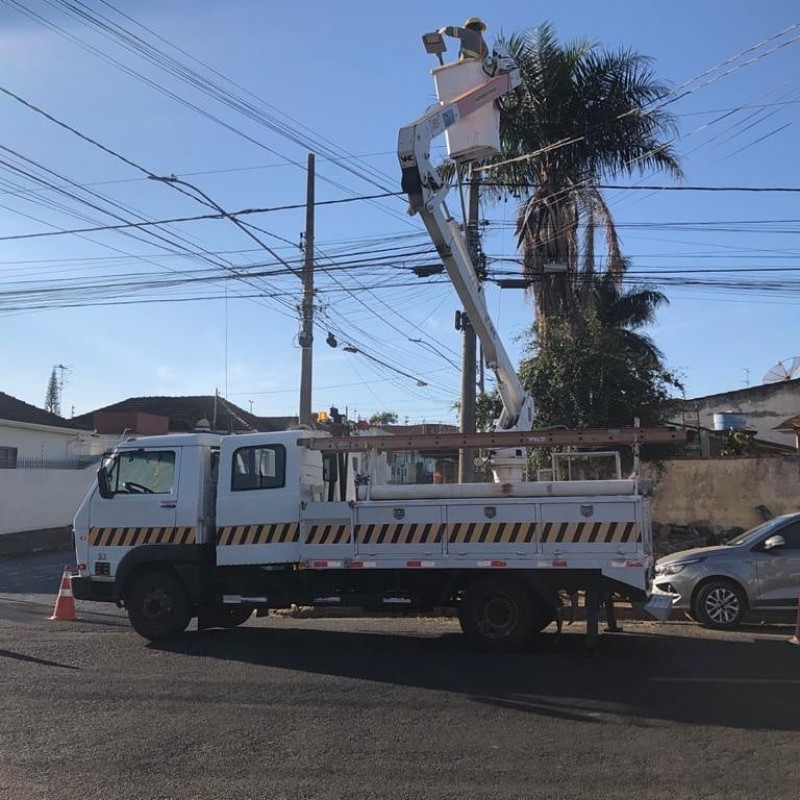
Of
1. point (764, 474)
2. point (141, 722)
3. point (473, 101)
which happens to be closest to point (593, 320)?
point (764, 474)

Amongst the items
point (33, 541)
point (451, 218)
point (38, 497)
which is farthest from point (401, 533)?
point (38, 497)

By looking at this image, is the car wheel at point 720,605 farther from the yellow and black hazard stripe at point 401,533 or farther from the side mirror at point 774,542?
the yellow and black hazard stripe at point 401,533

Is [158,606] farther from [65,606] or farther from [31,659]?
[65,606]

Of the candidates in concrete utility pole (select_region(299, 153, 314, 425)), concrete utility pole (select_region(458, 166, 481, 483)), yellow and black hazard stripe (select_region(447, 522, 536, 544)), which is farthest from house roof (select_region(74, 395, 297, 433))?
yellow and black hazard stripe (select_region(447, 522, 536, 544))

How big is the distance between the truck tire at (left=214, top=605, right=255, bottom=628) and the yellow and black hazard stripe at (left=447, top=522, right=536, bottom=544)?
308cm

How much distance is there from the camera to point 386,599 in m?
9.85

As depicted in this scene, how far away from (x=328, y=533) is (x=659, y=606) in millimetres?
3764

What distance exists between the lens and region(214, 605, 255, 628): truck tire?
11.0 m

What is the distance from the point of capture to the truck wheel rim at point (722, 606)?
10.8 meters

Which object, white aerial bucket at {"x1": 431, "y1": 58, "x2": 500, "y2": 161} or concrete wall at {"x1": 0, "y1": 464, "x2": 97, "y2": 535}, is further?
concrete wall at {"x1": 0, "y1": 464, "x2": 97, "y2": 535}

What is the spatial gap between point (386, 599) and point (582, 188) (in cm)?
1238

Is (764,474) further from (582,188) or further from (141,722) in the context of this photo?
(141,722)

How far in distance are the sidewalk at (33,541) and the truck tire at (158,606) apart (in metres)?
14.4

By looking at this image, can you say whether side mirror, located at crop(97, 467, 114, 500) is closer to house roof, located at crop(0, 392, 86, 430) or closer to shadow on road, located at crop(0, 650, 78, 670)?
shadow on road, located at crop(0, 650, 78, 670)
